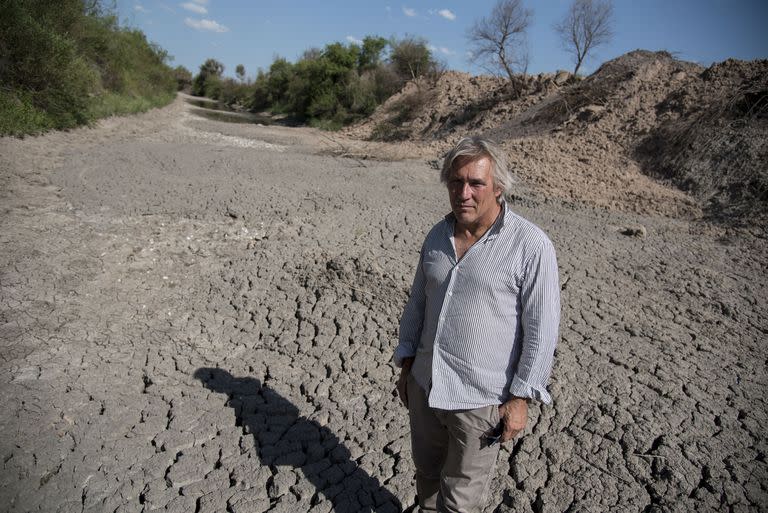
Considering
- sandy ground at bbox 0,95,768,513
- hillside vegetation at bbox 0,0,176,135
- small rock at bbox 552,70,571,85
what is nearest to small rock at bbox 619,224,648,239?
sandy ground at bbox 0,95,768,513

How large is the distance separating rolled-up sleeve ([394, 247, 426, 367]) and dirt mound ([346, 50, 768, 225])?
5.98 meters

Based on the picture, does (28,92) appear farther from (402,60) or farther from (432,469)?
(402,60)

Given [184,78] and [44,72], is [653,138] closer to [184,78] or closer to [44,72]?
[44,72]

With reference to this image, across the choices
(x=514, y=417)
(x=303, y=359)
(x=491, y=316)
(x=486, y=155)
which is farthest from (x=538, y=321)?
(x=303, y=359)

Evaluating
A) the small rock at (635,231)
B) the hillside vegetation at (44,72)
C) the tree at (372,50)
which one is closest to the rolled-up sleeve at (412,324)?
the small rock at (635,231)

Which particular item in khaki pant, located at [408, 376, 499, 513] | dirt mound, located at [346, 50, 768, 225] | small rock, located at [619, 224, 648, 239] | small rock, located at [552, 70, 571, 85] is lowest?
khaki pant, located at [408, 376, 499, 513]

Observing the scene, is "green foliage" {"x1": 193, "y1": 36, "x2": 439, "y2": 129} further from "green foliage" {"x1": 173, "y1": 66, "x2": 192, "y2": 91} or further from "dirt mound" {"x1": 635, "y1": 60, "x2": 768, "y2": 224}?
"green foliage" {"x1": 173, "y1": 66, "x2": 192, "y2": 91}

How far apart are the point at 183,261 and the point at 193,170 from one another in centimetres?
325

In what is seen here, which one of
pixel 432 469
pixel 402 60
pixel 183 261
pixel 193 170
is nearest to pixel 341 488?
pixel 432 469

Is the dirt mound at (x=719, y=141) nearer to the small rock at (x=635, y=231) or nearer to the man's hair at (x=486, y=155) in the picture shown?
the small rock at (x=635, y=231)

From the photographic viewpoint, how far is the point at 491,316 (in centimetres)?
151

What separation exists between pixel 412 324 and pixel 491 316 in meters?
0.40

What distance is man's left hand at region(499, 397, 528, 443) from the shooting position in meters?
1.51

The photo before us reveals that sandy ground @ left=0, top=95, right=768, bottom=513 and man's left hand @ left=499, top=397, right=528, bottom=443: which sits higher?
man's left hand @ left=499, top=397, right=528, bottom=443
